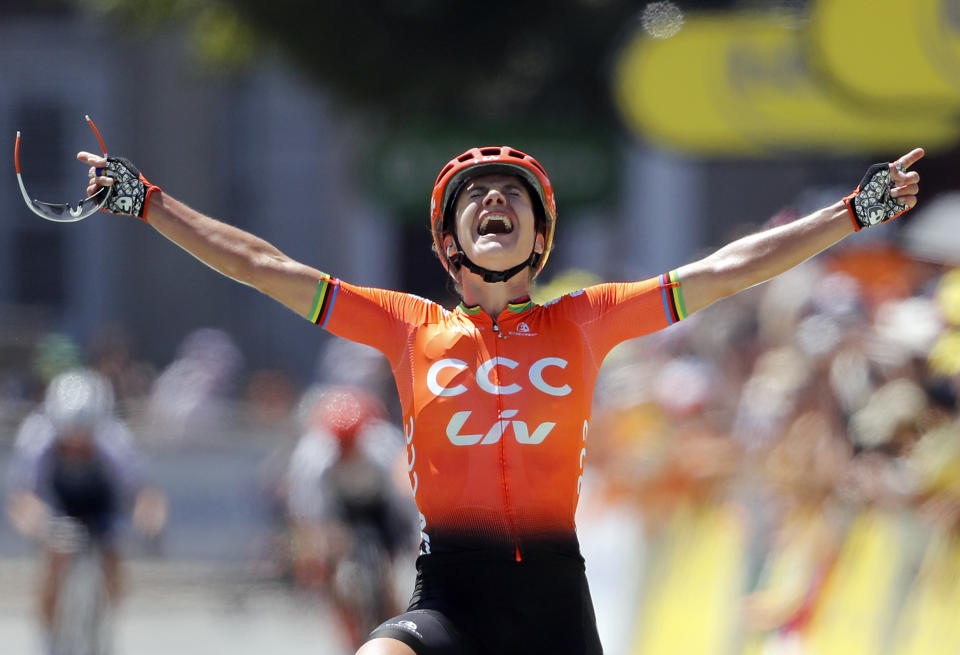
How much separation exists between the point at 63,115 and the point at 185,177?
7.03 ft

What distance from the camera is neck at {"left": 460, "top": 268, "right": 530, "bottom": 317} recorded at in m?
4.94

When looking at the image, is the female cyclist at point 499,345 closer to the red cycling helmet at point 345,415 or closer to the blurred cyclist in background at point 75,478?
the red cycling helmet at point 345,415

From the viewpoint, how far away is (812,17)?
1009 centimetres

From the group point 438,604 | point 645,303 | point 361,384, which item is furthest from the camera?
point 361,384

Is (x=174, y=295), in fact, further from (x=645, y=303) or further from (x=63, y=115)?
(x=645, y=303)

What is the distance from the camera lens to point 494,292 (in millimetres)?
4941

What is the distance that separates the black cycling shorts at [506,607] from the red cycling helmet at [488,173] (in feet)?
2.66

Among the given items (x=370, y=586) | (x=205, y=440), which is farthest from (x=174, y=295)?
(x=370, y=586)

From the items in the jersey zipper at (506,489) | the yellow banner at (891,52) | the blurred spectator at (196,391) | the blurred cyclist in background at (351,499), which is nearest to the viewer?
the jersey zipper at (506,489)

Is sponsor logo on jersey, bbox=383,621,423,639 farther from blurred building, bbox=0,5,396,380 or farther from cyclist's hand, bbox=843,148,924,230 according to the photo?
blurred building, bbox=0,5,396,380

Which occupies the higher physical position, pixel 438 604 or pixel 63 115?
pixel 63 115

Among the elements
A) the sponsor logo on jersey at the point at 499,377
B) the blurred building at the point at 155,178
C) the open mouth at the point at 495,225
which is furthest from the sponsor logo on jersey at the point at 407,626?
the blurred building at the point at 155,178

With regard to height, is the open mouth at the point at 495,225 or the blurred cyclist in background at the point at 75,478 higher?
the blurred cyclist in background at the point at 75,478

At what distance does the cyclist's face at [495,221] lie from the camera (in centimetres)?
483
